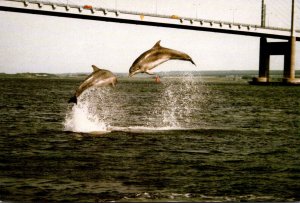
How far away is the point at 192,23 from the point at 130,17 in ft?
53.8

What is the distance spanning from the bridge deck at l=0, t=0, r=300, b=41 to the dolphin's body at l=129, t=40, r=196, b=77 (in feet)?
246

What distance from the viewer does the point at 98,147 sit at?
2277 centimetres

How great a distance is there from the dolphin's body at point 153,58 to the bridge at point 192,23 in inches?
2856

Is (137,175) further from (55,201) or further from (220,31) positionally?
(220,31)

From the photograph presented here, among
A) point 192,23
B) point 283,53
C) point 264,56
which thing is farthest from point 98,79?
point 264,56

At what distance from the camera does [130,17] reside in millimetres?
103000

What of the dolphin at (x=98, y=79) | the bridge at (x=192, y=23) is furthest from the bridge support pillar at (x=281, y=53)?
the dolphin at (x=98, y=79)

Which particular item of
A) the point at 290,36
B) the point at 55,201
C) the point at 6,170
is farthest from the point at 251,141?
the point at 290,36

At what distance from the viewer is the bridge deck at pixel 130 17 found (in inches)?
3526

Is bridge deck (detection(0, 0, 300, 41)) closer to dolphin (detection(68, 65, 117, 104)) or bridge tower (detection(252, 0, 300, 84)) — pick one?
bridge tower (detection(252, 0, 300, 84))

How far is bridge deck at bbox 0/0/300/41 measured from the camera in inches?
3526

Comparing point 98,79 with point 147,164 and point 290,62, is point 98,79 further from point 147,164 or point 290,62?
point 290,62

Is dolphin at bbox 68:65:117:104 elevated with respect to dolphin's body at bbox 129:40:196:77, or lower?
lower

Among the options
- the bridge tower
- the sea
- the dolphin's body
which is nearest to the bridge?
the bridge tower
